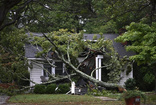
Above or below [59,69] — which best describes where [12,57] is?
above

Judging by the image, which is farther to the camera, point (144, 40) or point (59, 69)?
point (59, 69)

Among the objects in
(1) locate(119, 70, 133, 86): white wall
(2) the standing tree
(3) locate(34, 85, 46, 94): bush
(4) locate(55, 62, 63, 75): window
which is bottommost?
(3) locate(34, 85, 46, 94): bush

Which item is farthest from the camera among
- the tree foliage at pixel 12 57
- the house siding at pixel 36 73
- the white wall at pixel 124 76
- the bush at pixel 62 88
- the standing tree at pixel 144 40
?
the white wall at pixel 124 76

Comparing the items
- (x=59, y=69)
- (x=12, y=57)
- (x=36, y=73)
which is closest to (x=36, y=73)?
(x=36, y=73)

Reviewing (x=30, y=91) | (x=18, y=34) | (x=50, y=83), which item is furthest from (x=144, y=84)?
(x=18, y=34)

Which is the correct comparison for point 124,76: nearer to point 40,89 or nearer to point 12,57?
point 40,89

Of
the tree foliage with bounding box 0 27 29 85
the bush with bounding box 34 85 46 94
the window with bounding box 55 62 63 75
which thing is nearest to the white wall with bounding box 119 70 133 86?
the window with bounding box 55 62 63 75

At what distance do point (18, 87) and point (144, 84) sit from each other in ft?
34.6

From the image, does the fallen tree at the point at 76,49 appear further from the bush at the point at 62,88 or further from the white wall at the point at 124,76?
the white wall at the point at 124,76

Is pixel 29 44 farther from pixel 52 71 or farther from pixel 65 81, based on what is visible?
pixel 65 81

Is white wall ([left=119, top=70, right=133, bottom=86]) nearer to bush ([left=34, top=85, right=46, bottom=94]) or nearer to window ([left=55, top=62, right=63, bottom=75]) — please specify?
window ([left=55, top=62, right=63, bottom=75])

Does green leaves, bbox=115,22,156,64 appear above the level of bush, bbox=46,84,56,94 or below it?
above

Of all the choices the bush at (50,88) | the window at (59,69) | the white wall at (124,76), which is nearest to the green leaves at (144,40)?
the bush at (50,88)

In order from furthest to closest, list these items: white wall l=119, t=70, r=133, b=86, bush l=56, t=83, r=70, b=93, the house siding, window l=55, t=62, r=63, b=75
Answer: window l=55, t=62, r=63, b=75 < white wall l=119, t=70, r=133, b=86 < the house siding < bush l=56, t=83, r=70, b=93
